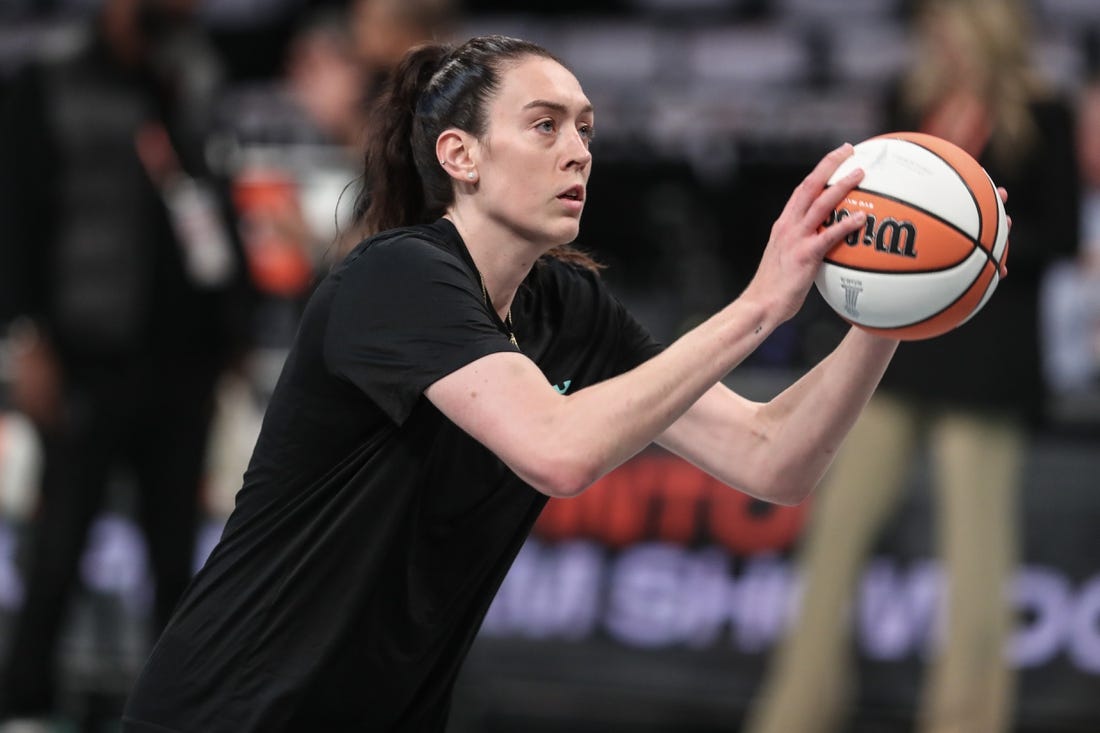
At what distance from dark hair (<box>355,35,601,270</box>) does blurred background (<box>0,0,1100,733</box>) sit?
162cm

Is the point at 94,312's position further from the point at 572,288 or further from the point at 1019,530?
the point at 1019,530

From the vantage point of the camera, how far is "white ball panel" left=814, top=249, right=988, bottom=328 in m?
2.70

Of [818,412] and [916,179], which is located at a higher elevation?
[916,179]

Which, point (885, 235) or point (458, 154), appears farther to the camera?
point (458, 154)

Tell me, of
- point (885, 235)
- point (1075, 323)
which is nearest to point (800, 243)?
point (885, 235)

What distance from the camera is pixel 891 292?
8.91ft

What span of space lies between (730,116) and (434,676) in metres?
4.86

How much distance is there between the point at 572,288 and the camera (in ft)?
10.5

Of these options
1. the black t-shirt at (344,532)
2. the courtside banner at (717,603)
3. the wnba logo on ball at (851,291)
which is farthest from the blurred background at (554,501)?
the wnba logo on ball at (851,291)

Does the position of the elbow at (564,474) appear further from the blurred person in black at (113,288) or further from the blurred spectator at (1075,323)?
the blurred spectator at (1075,323)

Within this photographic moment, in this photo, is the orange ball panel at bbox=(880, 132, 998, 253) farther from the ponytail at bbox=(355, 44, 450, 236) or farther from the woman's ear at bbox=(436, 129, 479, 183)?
the ponytail at bbox=(355, 44, 450, 236)

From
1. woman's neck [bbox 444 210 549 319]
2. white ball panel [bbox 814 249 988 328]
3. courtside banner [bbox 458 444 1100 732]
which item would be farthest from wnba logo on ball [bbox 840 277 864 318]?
courtside banner [bbox 458 444 1100 732]

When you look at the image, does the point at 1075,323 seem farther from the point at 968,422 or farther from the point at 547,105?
the point at 547,105

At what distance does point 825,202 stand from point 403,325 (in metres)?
0.69
